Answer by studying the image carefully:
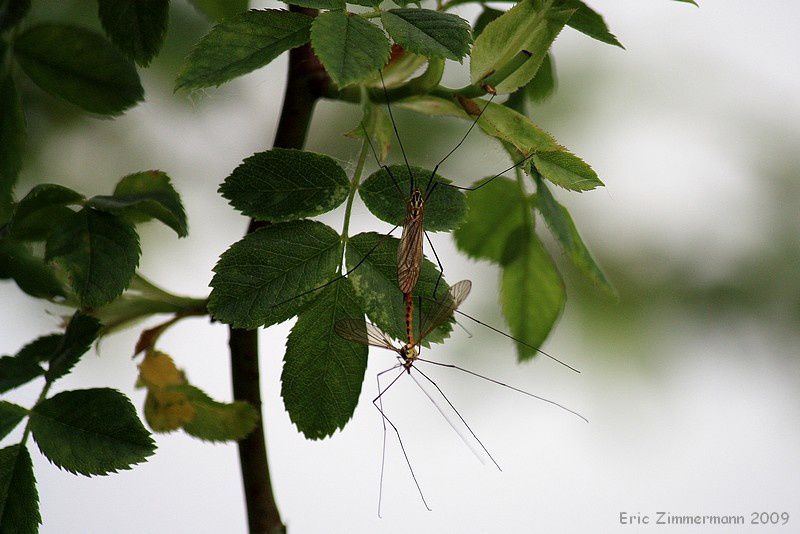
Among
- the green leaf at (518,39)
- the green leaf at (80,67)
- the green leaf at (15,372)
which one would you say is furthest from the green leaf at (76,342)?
the green leaf at (518,39)

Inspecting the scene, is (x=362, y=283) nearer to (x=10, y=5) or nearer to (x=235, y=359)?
(x=235, y=359)

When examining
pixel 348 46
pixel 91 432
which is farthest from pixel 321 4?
pixel 91 432

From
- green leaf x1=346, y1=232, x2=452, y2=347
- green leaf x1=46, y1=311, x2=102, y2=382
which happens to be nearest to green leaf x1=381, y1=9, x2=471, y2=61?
green leaf x1=346, y1=232, x2=452, y2=347

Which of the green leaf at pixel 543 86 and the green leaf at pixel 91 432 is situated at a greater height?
the green leaf at pixel 543 86

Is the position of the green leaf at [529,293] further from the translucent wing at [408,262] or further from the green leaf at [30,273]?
the green leaf at [30,273]

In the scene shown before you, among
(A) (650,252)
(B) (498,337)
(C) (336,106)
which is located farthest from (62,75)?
A: (A) (650,252)

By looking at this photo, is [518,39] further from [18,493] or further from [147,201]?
[18,493]
